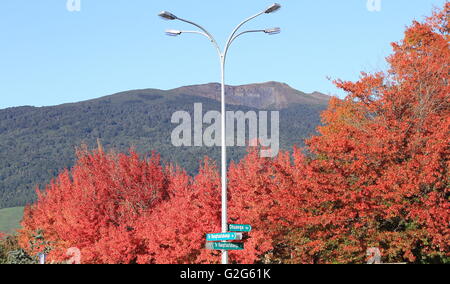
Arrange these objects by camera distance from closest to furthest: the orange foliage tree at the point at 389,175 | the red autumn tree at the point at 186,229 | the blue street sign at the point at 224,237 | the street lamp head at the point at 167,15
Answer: the blue street sign at the point at 224,237 < the street lamp head at the point at 167,15 < the orange foliage tree at the point at 389,175 < the red autumn tree at the point at 186,229

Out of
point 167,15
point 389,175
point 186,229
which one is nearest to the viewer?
point 167,15

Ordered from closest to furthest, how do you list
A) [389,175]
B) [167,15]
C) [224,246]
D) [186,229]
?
[224,246]
[167,15]
[389,175]
[186,229]

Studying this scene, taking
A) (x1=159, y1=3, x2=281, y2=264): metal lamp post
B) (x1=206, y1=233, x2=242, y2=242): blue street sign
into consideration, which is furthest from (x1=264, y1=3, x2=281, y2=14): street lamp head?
(x1=206, y1=233, x2=242, y2=242): blue street sign

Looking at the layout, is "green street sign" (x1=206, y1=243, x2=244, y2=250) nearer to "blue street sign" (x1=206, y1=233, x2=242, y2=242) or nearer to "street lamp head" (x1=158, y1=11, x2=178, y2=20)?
"blue street sign" (x1=206, y1=233, x2=242, y2=242)

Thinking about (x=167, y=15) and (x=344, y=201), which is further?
(x=344, y=201)

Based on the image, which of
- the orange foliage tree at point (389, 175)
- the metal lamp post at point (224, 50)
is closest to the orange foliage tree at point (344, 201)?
the orange foliage tree at point (389, 175)

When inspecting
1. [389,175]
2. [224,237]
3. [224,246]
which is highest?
[389,175]

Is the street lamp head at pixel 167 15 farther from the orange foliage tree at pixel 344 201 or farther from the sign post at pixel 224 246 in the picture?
the orange foliage tree at pixel 344 201

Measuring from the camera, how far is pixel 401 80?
119ft

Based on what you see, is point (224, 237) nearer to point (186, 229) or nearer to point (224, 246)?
point (224, 246)

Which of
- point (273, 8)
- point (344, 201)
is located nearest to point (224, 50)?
point (273, 8)

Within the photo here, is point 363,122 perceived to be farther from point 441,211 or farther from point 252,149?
point 252,149
